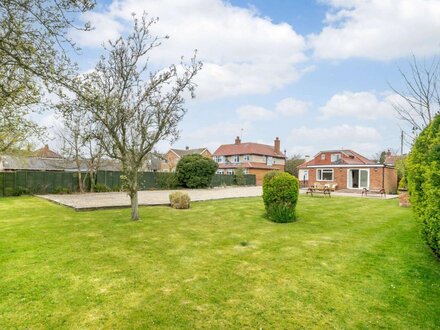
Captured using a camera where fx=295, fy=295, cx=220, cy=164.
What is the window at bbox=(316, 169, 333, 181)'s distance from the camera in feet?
108

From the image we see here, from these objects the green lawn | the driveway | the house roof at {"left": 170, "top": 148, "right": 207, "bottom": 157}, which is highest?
the house roof at {"left": 170, "top": 148, "right": 207, "bottom": 157}

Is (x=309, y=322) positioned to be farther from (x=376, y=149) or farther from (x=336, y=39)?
(x=376, y=149)

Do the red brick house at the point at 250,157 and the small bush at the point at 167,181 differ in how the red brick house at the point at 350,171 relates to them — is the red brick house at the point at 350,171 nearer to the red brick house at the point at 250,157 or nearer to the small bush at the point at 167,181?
the red brick house at the point at 250,157

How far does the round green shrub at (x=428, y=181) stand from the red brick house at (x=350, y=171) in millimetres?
24757

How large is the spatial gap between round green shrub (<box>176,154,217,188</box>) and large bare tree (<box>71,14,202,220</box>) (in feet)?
63.8

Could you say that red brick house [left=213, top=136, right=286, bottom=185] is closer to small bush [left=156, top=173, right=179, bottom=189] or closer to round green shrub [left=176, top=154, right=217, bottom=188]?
round green shrub [left=176, top=154, right=217, bottom=188]

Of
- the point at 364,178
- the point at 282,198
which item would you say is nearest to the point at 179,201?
the point at 282,198

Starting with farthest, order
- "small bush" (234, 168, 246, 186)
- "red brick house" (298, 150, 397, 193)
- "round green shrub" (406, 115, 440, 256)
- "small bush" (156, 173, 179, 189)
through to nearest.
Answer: "small bush" (234, 168, 246, 186) < "red brick house" (298, 150, 397, 193) < "small bush" (156, 173, 179, 189) < "round green shrub" (406, 115, 440, 256)

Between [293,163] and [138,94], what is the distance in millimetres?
46247

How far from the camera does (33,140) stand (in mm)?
19609

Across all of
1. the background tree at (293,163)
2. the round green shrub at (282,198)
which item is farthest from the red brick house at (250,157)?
the round green shrub at (282,198)

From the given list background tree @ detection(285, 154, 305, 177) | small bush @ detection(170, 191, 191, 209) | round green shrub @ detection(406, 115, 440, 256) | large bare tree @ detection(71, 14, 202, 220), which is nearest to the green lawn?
round green shrub @ detection(406, 115, 440, 256)

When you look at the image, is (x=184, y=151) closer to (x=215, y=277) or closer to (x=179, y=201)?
(x=179, y=201)

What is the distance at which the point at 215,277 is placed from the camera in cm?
505
